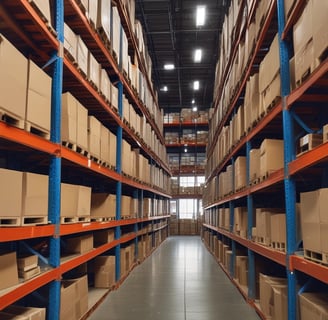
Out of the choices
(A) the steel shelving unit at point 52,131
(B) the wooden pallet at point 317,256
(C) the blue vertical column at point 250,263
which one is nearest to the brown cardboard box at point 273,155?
(C) the blue vertical column at point 250,263

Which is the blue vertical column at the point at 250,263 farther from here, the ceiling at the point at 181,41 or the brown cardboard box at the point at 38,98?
the ceiling at the point at 181,41

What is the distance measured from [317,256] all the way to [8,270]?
286cm

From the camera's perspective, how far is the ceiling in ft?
43.6

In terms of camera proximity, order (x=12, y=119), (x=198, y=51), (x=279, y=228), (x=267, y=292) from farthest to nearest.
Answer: (x=198, y=51)
(x=267, y=292)
(x=279, y=228)
(x=12, y=119)

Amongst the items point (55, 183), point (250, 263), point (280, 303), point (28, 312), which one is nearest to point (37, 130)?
point (55, 183)

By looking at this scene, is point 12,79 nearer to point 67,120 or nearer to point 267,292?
point 67,120

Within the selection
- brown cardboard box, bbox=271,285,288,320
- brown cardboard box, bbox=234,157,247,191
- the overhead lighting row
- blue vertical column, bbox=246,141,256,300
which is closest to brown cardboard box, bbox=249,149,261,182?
blue vertical column, bbox=246,141,256,300

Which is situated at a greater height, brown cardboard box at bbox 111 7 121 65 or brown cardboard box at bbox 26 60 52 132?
brown cardboard box at bbox 111 7 121 65

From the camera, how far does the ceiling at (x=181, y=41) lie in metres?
13.3

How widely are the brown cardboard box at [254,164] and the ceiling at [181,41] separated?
28.5 feet

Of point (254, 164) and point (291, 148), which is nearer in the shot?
point (291, 148)

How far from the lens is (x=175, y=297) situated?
6496mm

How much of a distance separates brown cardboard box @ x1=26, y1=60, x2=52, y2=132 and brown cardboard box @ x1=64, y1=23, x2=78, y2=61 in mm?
846

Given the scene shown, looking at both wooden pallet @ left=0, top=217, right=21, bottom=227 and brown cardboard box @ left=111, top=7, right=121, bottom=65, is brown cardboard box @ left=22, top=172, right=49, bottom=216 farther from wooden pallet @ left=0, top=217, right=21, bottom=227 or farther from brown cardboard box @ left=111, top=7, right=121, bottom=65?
brown cardboard box @ left=111, top=7, right=121, bottom=65
